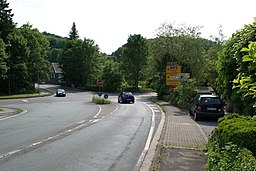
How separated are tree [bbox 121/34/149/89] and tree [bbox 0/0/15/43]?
34044 mm

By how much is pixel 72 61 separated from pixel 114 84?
52.5 feet

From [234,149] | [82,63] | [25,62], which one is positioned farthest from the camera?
[82,63]

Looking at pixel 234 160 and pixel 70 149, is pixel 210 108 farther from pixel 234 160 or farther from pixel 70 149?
pixel 234 160

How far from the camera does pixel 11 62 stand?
70.6 meters

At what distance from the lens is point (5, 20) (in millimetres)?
65688

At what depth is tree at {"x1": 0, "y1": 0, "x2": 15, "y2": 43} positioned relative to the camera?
65.6m

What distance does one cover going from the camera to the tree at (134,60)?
304ft

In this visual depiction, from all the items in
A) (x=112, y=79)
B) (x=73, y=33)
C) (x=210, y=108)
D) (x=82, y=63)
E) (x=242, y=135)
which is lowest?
(x=210, y=108)

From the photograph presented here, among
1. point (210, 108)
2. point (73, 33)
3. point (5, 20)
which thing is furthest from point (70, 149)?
point (73, 33)

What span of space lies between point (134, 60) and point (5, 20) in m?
36.9

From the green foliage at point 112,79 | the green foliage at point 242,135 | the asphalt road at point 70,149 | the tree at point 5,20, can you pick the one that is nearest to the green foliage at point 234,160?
the green foliage at point 242,135

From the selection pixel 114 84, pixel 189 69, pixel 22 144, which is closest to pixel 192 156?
pixel 22 144

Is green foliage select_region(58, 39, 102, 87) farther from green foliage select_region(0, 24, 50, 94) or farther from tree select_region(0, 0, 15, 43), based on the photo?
tree select_region(0, 0, 15, 43)

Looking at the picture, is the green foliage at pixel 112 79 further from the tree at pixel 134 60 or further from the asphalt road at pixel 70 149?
the asphalt road at pixel 70 149
